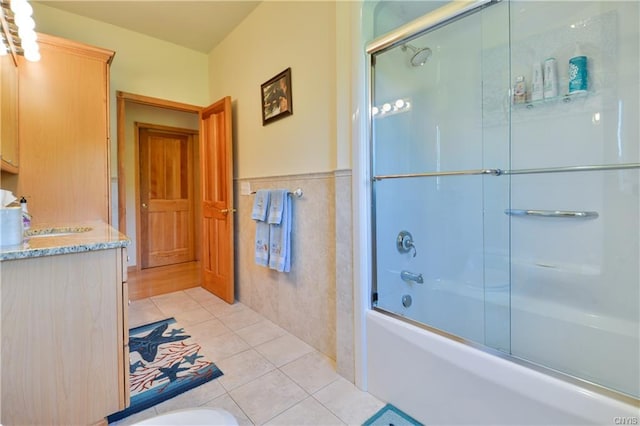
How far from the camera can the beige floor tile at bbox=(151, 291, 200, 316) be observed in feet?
9.19

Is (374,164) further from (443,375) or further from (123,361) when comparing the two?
(123,361)

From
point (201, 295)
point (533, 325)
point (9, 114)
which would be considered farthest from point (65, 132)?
point (533, 325)

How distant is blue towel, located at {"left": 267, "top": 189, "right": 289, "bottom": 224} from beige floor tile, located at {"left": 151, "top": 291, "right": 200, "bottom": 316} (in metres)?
1.34

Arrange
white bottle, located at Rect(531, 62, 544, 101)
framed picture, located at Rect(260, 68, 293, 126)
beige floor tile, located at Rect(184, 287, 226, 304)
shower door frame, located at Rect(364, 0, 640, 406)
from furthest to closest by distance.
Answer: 1. beige floor tile, located at Rect(184, 287, 226, 304)
2. framed picture, located at Rect(260, 68, 293, 126)
3. white bottle, located at Rect(531, 62, 544, 101)
4. shower door frame, located at Rect(364, 0, 640, 406)

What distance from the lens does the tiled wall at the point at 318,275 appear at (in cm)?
177

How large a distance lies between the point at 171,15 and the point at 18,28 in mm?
1334

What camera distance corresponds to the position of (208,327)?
8.02 ft

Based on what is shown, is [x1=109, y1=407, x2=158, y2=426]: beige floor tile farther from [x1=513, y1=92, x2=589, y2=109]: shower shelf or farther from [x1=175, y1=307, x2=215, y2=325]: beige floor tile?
[x1=513, y1=92, x2=589, y2=109]: shower shelf

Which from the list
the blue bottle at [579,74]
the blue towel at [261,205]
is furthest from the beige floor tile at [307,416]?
the blue bottle at [579,74]

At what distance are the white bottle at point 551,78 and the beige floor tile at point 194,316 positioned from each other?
302cm

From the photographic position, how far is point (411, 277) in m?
2.02

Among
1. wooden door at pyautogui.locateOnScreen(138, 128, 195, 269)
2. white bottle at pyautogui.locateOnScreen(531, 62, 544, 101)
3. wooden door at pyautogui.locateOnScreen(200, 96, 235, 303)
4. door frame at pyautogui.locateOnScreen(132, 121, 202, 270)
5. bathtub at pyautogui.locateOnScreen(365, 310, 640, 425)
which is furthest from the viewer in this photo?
wooden door at pyautogui.locateOnScreen(138, 128, 195, 269)

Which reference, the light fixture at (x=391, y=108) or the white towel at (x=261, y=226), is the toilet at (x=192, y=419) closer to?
the light fixture at (x=391, y=108)

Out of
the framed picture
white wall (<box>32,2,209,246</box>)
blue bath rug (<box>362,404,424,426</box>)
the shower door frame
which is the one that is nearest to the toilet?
blue bath rug (<box>362,404,424,426</box>)
